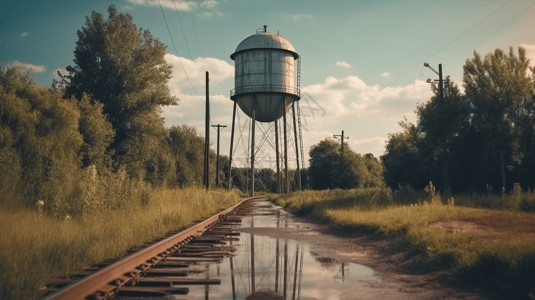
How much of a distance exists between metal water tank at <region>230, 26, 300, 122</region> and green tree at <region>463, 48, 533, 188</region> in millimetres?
14920

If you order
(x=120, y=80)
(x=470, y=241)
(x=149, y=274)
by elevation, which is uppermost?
(x=120, y=80)

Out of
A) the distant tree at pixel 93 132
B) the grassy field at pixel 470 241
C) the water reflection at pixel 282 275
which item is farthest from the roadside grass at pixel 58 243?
the distant tree at pixel 93 132

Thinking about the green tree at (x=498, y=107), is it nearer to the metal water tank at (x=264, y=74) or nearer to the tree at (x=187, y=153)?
the metal water tank at (x=264, y=74)

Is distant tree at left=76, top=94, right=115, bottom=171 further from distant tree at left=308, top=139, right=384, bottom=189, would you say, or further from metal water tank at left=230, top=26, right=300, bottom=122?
distant tree at left=308, top=139, right=384, bottom=189

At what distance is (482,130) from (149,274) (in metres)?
26.6

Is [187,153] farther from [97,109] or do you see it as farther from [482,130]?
[482,130]

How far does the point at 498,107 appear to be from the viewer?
27344 mm

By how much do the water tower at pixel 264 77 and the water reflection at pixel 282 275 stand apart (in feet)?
98.6

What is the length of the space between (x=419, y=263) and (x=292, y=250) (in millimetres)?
2379

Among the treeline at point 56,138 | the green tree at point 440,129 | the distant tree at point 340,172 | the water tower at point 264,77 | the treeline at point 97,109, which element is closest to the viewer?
the treeline at point 56,138

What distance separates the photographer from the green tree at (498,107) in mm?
25875

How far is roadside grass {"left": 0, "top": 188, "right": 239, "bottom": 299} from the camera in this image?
4219 millimetres

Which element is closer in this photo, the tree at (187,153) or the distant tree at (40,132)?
the distant tree at (40,132)

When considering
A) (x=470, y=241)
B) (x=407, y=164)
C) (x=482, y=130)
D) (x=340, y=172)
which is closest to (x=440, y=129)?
(x=482, y=130)
